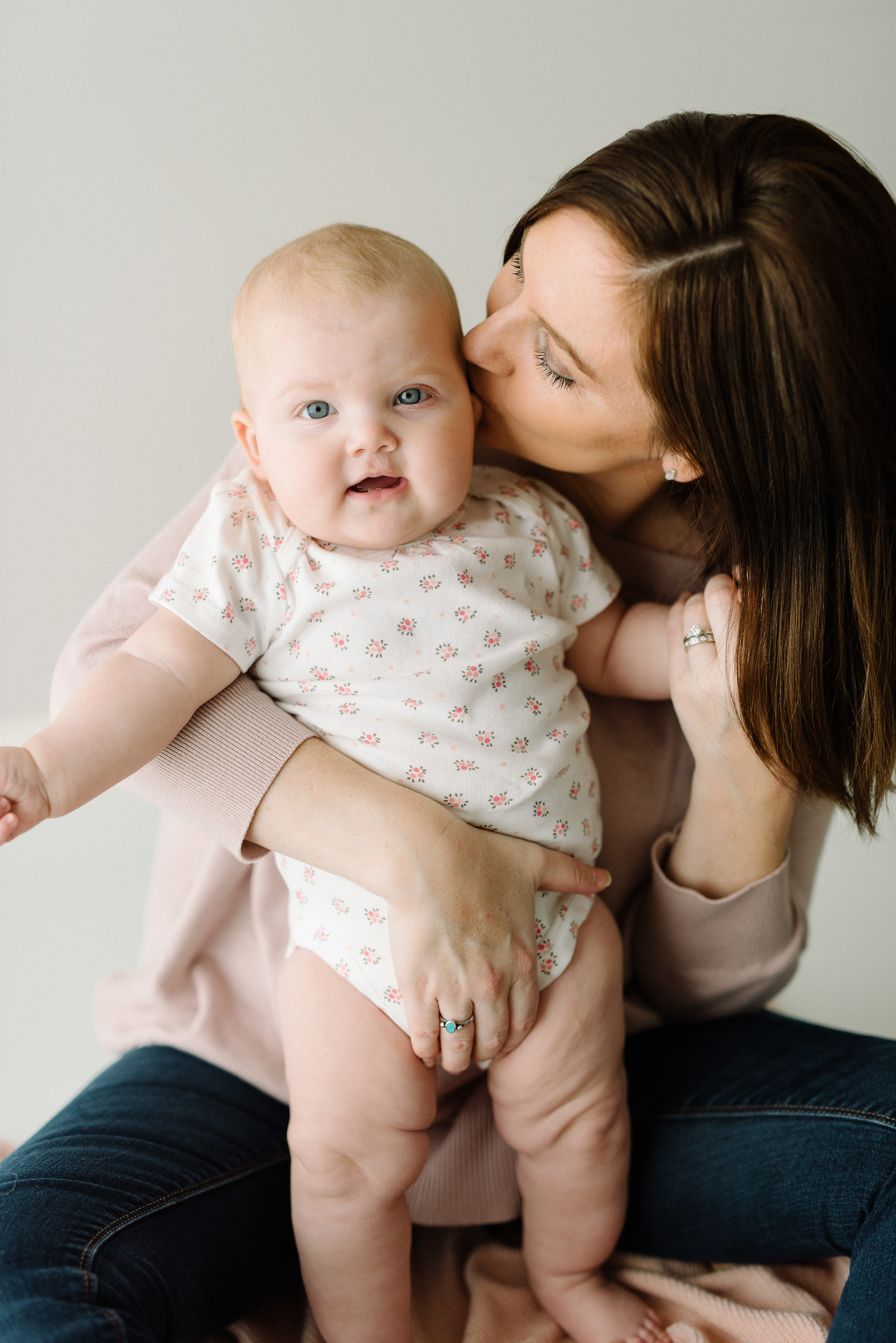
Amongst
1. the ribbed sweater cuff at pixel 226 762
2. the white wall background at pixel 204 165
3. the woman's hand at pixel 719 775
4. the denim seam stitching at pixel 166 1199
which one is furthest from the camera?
the white wall background at pixel 204 165

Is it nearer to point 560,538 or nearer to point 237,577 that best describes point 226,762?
point 237,577

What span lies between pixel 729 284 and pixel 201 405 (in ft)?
4.20

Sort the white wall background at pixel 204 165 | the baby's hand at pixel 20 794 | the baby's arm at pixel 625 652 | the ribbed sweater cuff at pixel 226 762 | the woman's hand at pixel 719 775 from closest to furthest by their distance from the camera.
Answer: the baby's hand at pixel 20 794, the ribbed sweater cuff at pixel 226 762, the woman's hand at pixel 719 775, the baby's arm at pixel 625 652, the white wall background at pixel 204 165

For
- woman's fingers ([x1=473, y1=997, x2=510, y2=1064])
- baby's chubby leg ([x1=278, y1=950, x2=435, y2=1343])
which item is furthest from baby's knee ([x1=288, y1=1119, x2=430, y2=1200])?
woman's fingers ([x1=473, y1=997, x2=510, y2=1064])

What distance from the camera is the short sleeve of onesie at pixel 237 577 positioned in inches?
41.2

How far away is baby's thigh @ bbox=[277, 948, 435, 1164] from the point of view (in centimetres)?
104

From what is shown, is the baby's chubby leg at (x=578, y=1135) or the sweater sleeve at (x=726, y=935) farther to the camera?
the sweater sleeve at (x=726, y=935)

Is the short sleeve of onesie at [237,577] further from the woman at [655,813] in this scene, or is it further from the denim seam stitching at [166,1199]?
the denim seam stitching at [166,1199]

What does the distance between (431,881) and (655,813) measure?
0.48 meters

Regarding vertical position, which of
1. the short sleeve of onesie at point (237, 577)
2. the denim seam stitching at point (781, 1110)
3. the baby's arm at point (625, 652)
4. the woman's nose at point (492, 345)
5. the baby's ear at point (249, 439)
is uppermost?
the woman's nose at point (492, 345)

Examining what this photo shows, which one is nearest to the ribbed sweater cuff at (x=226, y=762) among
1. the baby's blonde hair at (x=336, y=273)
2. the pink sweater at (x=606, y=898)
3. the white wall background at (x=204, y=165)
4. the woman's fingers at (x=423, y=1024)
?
the pink sweater at (x=606, y=898)

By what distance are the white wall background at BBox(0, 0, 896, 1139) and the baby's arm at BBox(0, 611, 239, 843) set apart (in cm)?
102

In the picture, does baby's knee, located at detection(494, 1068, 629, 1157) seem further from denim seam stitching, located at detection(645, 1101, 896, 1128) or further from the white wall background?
the white wall background

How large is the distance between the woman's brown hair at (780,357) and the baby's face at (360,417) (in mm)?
204
